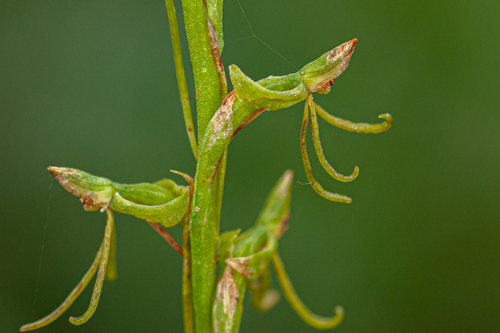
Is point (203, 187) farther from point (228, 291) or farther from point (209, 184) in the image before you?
point (228, 291)

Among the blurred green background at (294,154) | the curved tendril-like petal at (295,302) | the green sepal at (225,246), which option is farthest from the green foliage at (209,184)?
the blurred green background at (294,154)

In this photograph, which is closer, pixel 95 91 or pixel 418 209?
pixel 95 91

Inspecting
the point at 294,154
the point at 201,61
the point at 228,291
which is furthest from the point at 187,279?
the point at 294,154

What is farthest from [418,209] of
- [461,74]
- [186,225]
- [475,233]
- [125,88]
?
[186,225]

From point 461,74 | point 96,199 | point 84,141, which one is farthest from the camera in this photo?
point 461,74

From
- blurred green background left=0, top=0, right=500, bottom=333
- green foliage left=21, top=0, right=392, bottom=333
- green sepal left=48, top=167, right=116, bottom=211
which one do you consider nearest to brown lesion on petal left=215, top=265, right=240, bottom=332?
green foliage left=21, top=0, right=392, bottom=333

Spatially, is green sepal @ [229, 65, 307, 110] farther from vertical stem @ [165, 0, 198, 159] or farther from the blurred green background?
the blurred green background

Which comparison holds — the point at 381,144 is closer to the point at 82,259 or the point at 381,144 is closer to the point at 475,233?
the point at 475,233
